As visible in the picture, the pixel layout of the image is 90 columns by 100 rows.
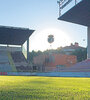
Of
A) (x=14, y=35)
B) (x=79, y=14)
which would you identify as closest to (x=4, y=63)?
(x=14, y=35)

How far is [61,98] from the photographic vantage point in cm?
488

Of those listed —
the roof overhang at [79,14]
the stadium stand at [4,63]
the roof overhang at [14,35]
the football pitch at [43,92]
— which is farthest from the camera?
the roof overhang at [14,35]

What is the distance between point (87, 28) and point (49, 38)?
3239 cm

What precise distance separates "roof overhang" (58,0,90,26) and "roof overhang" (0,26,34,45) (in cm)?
901

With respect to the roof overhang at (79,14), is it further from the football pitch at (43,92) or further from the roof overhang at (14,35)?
the football pitch at (43,92)

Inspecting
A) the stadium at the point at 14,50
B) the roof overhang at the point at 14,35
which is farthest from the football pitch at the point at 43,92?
the roof overhang at the point at 14,35

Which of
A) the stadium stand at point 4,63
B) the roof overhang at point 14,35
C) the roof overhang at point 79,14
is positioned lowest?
the stadium stand at point 4,63

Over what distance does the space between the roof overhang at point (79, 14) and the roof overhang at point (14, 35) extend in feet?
29.6

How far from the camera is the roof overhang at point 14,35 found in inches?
1588

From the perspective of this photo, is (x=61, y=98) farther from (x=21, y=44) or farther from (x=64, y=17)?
(x=21, y=44)

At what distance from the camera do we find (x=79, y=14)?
35.6 meters

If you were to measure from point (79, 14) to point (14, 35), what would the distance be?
16652mm

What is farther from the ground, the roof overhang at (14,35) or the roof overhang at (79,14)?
the roof overhang at (79,14)

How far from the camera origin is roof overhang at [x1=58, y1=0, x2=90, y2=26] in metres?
31.6
